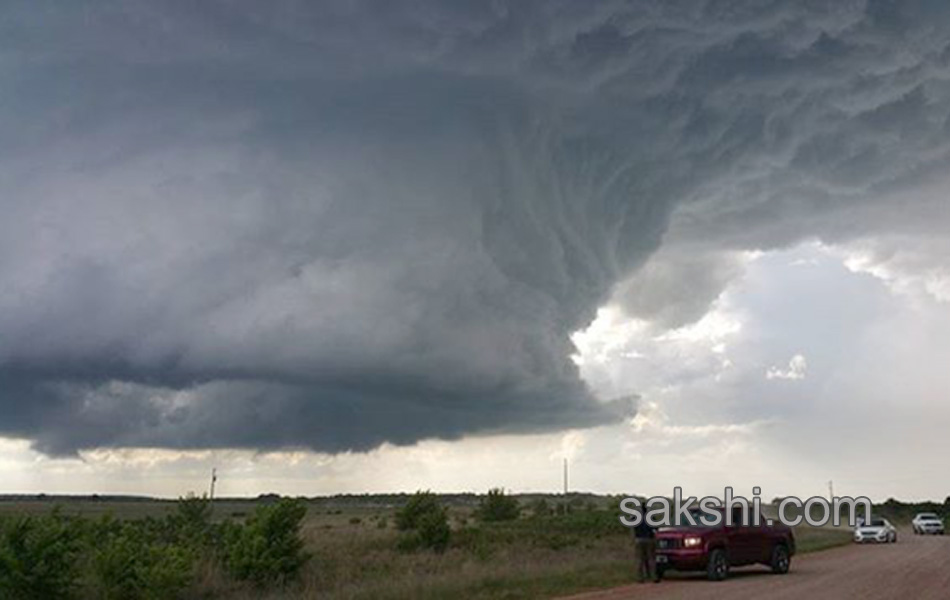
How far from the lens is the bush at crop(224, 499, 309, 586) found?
88.3 ft

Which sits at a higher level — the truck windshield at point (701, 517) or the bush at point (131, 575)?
the truck windshield at point (701, 517)

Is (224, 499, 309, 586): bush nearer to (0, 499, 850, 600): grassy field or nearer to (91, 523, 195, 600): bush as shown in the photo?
(0, 499, 850, 600): grassy field

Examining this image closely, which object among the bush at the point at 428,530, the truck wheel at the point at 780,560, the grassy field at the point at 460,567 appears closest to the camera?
the grassy field at the point at 460,567

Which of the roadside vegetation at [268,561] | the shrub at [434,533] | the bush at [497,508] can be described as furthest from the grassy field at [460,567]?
the bush at [497,508]

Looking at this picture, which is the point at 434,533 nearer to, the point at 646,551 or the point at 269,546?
the point at 269,546

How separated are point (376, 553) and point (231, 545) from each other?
398 inches

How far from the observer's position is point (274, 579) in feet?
87.5

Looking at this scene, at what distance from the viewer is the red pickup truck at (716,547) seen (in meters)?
25.0

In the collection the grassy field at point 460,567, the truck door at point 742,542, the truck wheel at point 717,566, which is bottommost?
the grassy field at point 460,567

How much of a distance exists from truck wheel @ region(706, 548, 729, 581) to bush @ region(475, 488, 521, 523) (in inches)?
1617

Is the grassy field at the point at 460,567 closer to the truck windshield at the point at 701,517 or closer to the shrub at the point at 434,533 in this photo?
the shrub at the point at 434,533

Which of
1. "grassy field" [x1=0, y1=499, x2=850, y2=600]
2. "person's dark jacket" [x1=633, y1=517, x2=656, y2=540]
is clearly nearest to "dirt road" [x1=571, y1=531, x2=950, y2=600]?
"person's dark jacket" [x1=633, y1=517, x2=656, y2=540]

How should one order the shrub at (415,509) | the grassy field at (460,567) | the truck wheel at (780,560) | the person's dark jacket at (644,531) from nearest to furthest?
1. the grassy field at (460,567)
2. the person's dark jacket at (644,531)
3. the truck wheel at (780,560)
4. the shrub at (415,509)

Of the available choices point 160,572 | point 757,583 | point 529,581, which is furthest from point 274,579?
point 757,583
